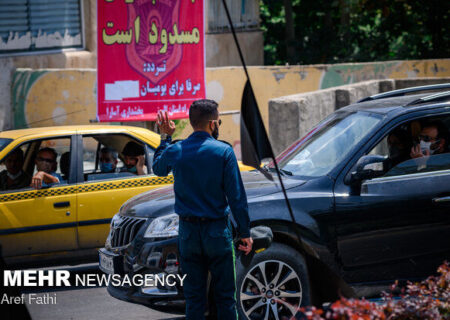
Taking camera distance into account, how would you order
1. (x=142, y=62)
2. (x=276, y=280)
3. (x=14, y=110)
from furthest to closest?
(x=14, y=110)
(x=142, y=62)
(x=276, y=280)

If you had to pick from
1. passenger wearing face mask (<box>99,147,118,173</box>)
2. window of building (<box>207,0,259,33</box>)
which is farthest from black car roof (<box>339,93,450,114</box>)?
window of building (<box>207,0,259,33</box>)

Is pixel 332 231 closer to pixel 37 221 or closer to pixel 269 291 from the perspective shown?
pixel 269 291

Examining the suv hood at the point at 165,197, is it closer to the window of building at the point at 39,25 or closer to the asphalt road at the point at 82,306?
the asphalt road at the point at 82,306

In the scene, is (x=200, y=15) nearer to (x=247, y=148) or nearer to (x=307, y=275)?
(x=307, y=275)

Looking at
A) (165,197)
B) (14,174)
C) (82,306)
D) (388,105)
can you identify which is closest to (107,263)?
(165,197)

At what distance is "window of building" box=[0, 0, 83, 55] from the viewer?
13836 mm

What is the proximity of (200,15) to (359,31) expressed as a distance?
1323 centimetres

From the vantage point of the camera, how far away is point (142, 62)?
33.2 feet

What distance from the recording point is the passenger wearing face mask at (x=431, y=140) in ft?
19.9

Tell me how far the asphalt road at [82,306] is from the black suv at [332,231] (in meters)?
0.73

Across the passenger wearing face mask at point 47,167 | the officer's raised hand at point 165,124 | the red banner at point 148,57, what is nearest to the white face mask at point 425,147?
the officer's raised hand at point 165,124

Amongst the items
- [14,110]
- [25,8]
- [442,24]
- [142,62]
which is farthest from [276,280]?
[442,24]

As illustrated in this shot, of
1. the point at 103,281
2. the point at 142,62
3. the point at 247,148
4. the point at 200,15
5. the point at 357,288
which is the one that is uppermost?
the point at 200,15

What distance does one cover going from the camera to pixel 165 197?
18.8 feet
